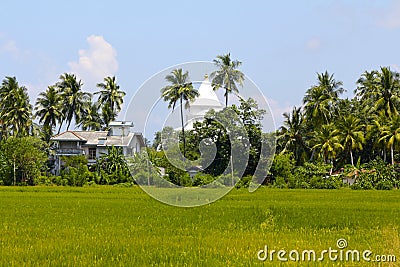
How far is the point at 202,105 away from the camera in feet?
37.2

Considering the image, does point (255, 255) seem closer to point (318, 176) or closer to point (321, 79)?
point (318, 176)

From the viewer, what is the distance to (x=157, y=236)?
830cm

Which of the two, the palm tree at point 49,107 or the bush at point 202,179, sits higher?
the palm tree at point 49,107

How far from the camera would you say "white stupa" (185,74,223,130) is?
1087 cm

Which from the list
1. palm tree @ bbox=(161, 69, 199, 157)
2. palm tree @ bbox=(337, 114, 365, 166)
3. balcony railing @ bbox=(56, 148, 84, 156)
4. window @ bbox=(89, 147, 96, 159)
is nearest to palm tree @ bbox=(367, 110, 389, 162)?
palm tree @ bbox=(337, 114, 365, 166)

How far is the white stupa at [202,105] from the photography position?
10.9 m

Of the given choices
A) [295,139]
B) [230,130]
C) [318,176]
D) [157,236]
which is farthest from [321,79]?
[157,236]

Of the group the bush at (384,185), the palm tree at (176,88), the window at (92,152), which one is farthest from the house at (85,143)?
the palm tree at (176,88)

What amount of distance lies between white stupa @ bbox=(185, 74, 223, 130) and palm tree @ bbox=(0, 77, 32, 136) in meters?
30.6

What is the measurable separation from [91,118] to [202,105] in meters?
36.2

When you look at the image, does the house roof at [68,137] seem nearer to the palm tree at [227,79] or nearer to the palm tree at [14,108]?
the palm tree at [14,108]

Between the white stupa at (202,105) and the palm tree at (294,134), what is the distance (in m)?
25.1

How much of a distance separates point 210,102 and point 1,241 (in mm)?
5291

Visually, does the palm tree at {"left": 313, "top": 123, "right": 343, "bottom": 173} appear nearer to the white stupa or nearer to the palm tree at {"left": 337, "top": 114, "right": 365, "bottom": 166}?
the palm tree at {"left": 337, "top": 114, "right": 365, "bottom": 166}
